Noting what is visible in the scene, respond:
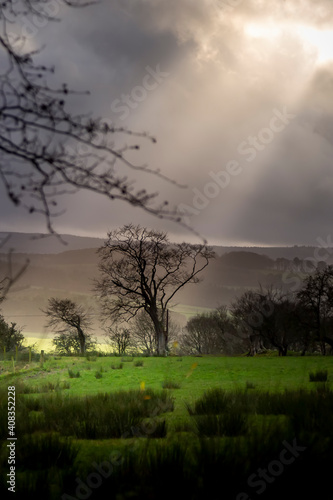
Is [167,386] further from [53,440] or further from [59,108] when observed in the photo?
[59,108]

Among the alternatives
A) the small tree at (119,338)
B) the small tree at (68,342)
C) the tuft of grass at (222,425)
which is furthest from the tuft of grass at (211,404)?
the small tree at (68,342)

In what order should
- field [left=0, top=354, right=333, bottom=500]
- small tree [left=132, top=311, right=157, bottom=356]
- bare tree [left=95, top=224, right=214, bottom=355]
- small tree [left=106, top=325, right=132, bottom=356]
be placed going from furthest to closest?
small tree [left=132, top=311, right=157, bottom=356] < small tree [left=106, top=325, right=132, bottom=356] < bare tree [left=95, top=224, right=214, bottom=355] < field [left=0, top=354, right=333, bottom=500]

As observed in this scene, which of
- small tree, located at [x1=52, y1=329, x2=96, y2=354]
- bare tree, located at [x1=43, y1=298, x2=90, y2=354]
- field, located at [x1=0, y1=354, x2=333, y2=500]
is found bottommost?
field, located at [x1=0, y1=354, x2=333, y2=500]

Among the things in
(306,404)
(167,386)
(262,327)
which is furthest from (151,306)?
(306,404)

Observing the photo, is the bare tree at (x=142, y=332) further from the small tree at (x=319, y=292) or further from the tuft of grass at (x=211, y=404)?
the tuft of grass at (x=211, y=404)

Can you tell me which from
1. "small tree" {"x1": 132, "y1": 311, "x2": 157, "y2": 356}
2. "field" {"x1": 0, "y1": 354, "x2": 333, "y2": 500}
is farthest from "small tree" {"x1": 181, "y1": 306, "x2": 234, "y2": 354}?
"field" {"x1": 0, "y1": 354, "x2": 333, "y2": 500}

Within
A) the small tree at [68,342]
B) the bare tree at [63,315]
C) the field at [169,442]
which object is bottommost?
the field at [169,442]

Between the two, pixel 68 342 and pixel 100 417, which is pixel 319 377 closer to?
pixel 100 417

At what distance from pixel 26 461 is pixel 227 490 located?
1879 millimetres

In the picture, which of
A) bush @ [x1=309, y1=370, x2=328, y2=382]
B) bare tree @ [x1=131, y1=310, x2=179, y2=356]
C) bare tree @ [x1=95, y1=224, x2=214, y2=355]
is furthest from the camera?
bare tree @ [x1=131, y1=310, x2=179, y2=356]

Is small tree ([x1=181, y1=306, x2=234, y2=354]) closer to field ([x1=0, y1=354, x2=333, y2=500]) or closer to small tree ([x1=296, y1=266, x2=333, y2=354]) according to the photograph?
small tree ([x1=296, y1=266, x2=333, y2=354])

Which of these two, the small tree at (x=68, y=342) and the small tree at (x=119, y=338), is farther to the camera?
the small tree at (x=119, y=338)

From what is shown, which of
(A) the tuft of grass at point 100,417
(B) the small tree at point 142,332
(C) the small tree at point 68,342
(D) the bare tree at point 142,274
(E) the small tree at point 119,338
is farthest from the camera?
(B) the small tree at point 142,332

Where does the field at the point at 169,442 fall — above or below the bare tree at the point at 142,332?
below
